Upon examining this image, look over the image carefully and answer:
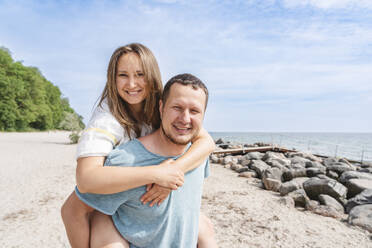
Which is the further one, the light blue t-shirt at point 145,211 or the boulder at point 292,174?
the boulder at point 292,174

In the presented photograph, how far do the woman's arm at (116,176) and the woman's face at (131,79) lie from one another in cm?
71

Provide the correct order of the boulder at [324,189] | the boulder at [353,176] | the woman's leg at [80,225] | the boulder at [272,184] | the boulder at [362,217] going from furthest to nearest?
the boulder at [353,176], the boulder at [272,184], the boulder at [324,189], the boulder at [362,217], the woman's leg at [80,225]

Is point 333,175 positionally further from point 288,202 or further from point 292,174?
point 288,202

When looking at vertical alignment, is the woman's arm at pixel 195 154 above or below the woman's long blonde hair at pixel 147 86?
below

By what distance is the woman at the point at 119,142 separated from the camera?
153 centimetres

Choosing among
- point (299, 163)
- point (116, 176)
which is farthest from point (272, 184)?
point (116, 176)

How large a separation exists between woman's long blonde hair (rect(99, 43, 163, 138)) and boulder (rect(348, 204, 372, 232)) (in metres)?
5.23

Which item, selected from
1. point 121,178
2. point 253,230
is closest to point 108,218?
point 121,178

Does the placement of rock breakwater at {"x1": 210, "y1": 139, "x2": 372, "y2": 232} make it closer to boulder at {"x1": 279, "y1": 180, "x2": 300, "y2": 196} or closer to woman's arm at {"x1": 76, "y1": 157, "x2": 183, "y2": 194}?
boulder at {"x1": 279, "y1": 180, "x2": 300, "y2": 196}

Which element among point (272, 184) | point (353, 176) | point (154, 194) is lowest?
point (272, 184)

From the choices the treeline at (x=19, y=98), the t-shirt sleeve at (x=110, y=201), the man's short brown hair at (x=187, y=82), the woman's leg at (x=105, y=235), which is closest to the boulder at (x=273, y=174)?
the man's short brown hair at (x=187, y=82)

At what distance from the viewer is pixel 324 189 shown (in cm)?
712

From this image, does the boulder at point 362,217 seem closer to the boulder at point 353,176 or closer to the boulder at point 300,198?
the boulder at point 300,198

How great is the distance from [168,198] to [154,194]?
5.3 inches
